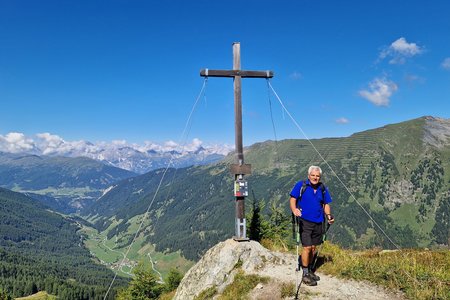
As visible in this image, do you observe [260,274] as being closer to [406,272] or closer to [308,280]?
[308,280]

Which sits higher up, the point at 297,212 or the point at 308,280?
the point at 297,212

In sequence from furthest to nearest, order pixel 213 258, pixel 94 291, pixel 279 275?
pixel 94 291 < pixel 213 258 < pixel 279 275

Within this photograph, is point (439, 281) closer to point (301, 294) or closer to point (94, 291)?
point (301, 294)

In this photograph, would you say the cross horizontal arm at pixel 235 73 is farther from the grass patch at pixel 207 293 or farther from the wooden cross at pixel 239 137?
the grass patch at pixel 207 293

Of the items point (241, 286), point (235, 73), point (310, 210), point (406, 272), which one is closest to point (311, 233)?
point (310, 210)

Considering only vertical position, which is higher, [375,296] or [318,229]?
[318,229]

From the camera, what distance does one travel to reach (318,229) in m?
11.9

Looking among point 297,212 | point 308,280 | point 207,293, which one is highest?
point 297,212

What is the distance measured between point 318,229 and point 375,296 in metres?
2.55

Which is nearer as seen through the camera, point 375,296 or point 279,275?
point 375,296

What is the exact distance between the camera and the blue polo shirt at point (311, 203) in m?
11.8

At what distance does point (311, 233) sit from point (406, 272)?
3126mm

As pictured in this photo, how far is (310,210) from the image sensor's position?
11.8 m

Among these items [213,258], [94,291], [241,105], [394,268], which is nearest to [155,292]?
[213,258]
